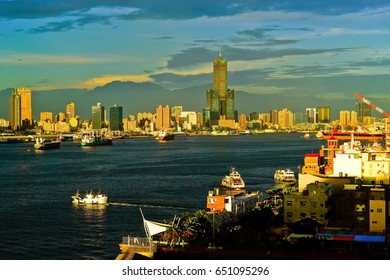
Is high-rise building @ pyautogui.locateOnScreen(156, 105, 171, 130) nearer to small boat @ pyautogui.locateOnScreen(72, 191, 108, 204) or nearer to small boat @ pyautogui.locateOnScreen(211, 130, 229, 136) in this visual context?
small boat @ pyautogui.locateOnScreen(211, 130, 229, 136)

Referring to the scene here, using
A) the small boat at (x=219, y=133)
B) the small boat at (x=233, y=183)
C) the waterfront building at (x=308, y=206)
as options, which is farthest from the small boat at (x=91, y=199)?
the small boat at (x=219, y=133)

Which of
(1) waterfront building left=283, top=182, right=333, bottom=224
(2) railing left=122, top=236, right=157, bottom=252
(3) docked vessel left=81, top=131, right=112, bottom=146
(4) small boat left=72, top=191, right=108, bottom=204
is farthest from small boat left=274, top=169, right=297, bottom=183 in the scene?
(3) docked vessel left=81, top=131, right=112, bottom=146

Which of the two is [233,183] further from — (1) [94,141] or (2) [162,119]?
(2) [162,119]

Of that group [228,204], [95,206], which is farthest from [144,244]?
[95,206]

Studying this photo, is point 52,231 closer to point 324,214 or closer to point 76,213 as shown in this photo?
point 76,213

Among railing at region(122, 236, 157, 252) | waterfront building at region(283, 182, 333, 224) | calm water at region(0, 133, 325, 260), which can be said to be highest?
waterfront building at region(283, 182, 333, 224)

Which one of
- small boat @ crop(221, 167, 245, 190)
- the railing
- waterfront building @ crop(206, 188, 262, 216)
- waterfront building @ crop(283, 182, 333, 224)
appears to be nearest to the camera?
the railing

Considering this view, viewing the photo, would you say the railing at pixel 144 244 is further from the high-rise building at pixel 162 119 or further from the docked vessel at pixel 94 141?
the high-rise building at pixel 162 119
